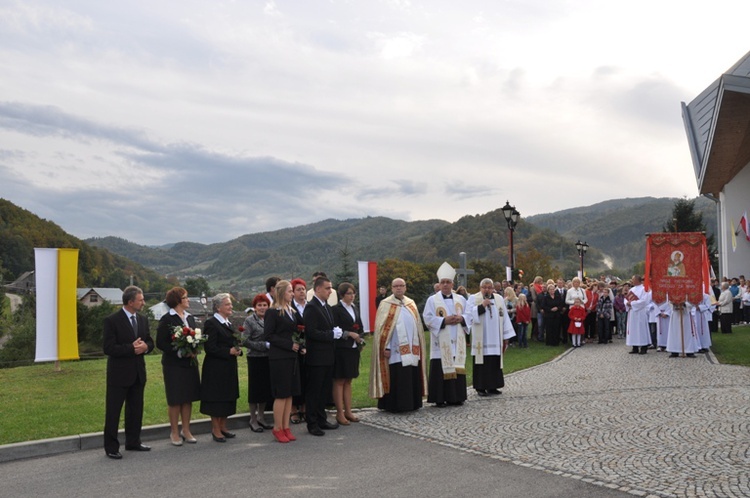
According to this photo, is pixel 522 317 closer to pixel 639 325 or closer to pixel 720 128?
pixel 639 325

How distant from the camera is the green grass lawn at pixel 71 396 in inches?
358

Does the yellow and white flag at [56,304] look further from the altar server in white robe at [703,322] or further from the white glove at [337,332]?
the altar server in white robe at [703,322]

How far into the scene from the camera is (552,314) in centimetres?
2133

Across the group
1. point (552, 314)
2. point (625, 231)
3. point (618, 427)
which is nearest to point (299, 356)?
point (618, 427)

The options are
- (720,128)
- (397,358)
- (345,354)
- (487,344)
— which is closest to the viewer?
(345,354)

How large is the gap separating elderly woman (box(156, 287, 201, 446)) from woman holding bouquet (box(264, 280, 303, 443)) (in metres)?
0.97

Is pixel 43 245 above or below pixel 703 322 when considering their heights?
above

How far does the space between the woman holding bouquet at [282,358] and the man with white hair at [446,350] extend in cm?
301

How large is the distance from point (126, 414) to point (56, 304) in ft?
11.2

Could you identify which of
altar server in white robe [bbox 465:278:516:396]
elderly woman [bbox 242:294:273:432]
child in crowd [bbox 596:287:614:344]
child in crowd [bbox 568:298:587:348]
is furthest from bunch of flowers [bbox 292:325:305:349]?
child in crowd [bbox 596:287:614:344]

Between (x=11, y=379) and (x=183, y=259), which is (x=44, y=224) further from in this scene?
(x=183, y=259)

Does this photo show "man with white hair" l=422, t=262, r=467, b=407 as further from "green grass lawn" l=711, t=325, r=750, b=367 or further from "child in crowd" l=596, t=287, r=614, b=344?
"child in crowd" l=596, t=287, r=614, b=344

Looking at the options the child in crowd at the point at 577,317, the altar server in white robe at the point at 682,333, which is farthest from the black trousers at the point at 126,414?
the child in crowd at the point at 577,317

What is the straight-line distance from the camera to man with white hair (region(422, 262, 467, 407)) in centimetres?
1115
